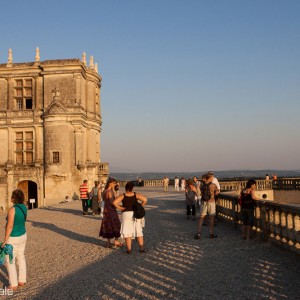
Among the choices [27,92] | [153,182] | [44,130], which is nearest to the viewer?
[44,130]

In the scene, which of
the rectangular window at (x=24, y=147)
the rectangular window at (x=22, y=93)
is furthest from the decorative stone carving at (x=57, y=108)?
the rectangular window at (x=24, y=147)

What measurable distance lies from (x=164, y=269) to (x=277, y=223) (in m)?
3.56

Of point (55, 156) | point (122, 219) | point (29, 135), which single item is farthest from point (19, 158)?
point (122, 219)

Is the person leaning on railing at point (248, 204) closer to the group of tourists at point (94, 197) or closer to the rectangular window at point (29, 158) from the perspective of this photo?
the group of tourists at point (94, 197)

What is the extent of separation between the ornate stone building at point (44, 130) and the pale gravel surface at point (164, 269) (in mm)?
19801

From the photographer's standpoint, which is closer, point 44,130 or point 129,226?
point 129,226

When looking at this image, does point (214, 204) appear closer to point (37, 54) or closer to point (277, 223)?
point (277, 223)

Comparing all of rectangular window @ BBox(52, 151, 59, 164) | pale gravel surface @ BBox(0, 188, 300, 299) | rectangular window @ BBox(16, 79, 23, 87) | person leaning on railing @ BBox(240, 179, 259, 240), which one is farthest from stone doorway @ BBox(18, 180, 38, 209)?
person leaning on railing @ BBox(240, 179, 259, 240)

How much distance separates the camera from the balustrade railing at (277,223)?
8.85m

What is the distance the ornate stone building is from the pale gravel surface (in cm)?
1980

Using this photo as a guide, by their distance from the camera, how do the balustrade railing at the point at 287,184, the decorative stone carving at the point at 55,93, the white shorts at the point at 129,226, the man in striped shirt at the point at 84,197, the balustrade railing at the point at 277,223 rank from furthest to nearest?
→ the decorative stone carving at the point at 55,93 → the balustrade railing at the point at 287,184 → the man in striped shirt at the point at 84,197 → the white shorts at the point at 129,226 → the balustrade railing at the point at 277,223

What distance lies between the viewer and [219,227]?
1373 cm

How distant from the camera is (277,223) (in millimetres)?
10008

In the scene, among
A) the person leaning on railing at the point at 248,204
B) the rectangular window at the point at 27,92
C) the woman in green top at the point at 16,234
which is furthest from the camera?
the rectangular window at the point at 27,92
